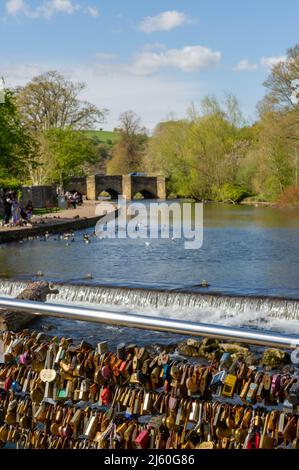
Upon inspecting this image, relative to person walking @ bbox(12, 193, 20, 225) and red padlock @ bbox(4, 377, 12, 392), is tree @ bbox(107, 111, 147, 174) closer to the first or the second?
person walking @ bbox(12, 193, 20, 225)

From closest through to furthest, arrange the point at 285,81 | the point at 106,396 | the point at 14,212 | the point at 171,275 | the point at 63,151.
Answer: the point at 106,396 < the point at 171,275 < the point at 14,212 < the point at 285,81 < the point at 63,151

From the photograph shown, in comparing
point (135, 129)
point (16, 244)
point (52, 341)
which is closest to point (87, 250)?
point (16, 244)

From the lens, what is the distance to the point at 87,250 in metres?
24.1

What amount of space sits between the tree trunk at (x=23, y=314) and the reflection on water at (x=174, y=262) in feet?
9.03

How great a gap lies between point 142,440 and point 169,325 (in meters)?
1.01

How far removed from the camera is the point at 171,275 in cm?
1805

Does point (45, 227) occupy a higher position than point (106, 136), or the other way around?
point (106, 136)

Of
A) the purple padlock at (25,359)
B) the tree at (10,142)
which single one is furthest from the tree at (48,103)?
the purple padlock at (25,359)

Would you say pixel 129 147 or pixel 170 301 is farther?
pixel 129 147

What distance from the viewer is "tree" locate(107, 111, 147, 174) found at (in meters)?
99.7

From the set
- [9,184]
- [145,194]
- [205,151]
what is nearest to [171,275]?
[9,184]

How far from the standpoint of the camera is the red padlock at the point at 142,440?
327 centimetres

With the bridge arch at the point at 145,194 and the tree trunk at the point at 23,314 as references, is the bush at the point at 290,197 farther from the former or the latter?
the tree trunk at the point at 23,314

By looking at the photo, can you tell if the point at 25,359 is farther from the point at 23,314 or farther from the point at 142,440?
the point at 23,314
